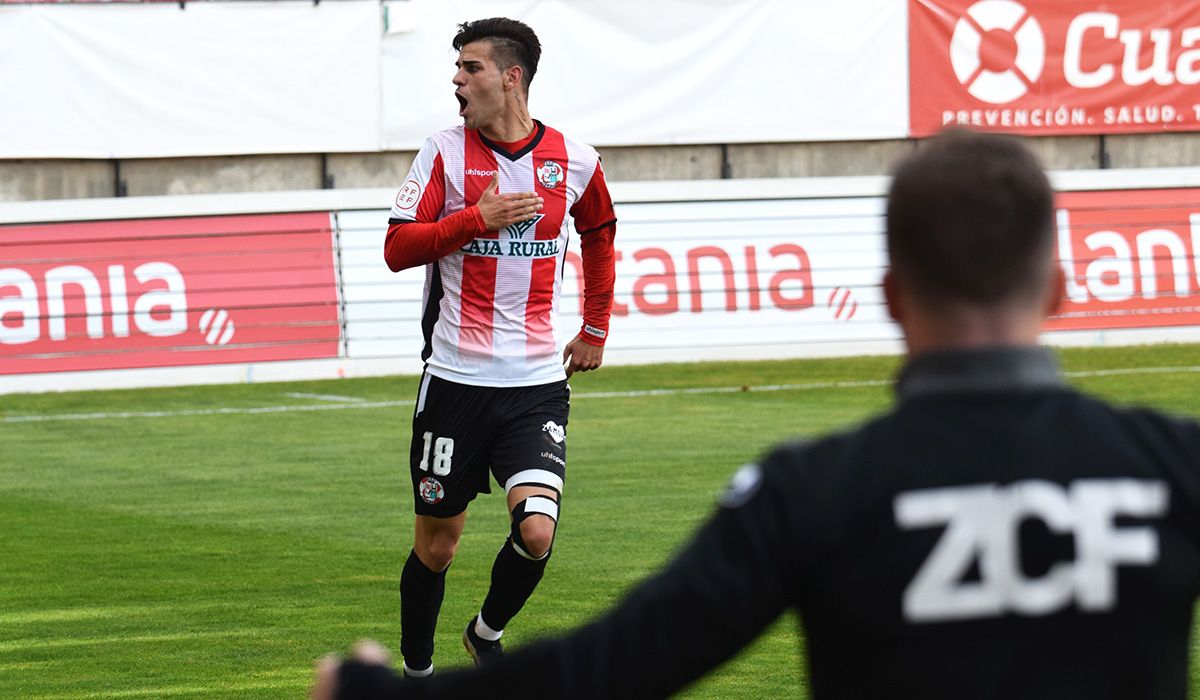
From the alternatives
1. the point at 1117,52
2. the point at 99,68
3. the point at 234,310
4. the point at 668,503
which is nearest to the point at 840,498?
the point at 668,503

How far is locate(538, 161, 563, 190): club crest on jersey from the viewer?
6730 mm

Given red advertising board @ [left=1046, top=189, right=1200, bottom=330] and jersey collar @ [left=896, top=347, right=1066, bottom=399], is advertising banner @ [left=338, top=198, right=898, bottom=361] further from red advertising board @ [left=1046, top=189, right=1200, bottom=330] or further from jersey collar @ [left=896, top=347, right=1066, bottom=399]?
jersey collar @ [left=896, top=347, right=1066, bottom=399]

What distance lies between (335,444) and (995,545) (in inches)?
470

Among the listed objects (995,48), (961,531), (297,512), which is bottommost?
(297,512)

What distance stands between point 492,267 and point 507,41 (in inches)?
30.6

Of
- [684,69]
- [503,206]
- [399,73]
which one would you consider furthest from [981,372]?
[684,69]

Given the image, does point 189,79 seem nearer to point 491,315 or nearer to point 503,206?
point 491,315

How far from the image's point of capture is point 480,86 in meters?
6.65

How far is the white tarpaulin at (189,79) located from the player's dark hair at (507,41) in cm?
1275

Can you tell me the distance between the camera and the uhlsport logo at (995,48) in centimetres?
2103

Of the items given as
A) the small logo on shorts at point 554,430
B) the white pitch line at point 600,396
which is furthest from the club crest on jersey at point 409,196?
the white pitch line at point 600,396

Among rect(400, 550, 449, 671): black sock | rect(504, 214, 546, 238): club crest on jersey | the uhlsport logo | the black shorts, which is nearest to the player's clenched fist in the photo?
rect(504, 214, 546, 238): club crest on jersey

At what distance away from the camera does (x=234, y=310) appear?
17.5m

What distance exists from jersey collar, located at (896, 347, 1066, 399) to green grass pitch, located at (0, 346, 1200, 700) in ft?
14.7
